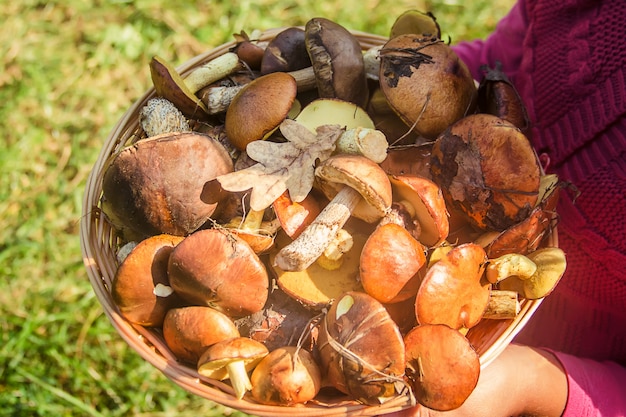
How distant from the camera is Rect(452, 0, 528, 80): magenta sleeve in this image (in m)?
2.47

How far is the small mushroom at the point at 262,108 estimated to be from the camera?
1864 millimetres

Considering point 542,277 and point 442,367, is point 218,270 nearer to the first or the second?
point 442,367

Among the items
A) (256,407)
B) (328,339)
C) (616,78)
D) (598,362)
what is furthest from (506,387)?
(616,78)

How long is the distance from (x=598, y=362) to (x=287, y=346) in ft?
4.68

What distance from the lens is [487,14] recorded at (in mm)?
3943

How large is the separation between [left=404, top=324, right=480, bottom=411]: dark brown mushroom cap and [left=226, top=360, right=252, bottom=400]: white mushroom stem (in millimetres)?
476

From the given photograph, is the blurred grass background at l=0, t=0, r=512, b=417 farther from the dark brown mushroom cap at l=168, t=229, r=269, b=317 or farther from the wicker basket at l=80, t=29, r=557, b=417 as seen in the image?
the dark brown mushroom cap at l=168, t=229, r=269, b=317

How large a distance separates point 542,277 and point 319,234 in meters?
0.74

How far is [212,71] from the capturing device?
2.20 metres

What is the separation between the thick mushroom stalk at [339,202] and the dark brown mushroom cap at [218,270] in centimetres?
10

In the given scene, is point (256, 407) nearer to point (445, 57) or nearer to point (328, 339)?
point (328, 339)

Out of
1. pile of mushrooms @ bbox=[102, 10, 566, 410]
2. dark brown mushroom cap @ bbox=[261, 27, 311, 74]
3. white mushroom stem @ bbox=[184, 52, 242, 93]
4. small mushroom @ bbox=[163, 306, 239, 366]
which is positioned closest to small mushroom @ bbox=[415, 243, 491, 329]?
pile of mushrooms @ bbox=[102, 10, 566, 410]

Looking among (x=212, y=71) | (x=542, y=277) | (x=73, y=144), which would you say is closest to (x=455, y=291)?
(x=542, y=277)

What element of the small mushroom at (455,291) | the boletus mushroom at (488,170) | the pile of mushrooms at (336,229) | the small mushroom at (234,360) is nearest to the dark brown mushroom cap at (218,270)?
the pile of mushrooms at (336,229)
